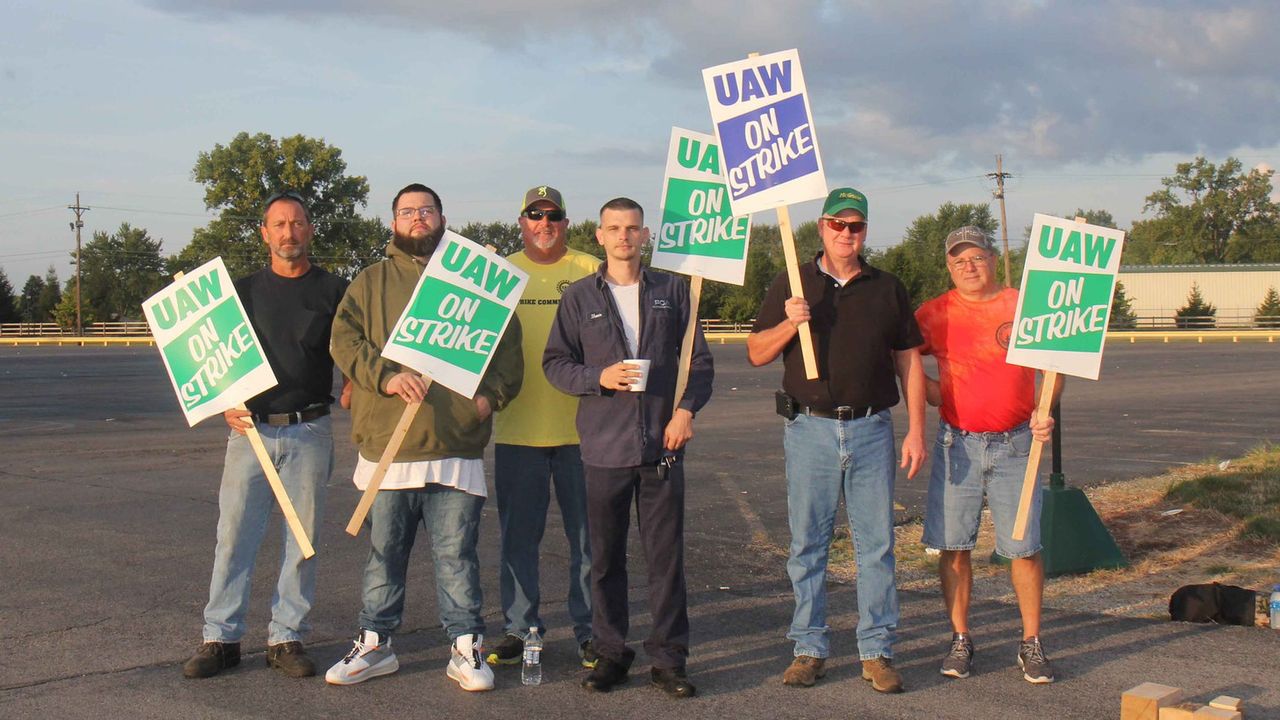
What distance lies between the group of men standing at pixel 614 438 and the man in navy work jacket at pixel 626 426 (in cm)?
1

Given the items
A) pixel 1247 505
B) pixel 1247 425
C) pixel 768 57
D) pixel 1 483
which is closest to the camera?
pixel 768 57

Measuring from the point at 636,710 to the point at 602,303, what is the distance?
181cm

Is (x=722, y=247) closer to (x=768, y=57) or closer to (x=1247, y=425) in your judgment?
(x=768, y=57)

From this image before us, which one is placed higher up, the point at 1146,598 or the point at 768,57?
the point at 768,57

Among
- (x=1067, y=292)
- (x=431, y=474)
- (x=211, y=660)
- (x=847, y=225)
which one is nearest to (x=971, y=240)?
(x=1067, y=292)

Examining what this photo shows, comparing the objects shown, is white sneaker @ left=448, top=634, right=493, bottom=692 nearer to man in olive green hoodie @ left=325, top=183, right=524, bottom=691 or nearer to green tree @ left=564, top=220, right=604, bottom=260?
man in olive green hoodie @ left=325, top=183, right=524, bottom=691

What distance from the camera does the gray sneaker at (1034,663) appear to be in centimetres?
536

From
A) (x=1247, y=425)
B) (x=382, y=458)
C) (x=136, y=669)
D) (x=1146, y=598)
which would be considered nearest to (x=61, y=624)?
(x=136, y=669)

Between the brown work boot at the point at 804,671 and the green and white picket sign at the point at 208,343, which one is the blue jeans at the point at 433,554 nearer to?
the green and white picket sign at the point at 208,343

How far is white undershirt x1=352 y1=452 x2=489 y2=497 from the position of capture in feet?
17.8

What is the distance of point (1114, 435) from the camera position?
16.5m

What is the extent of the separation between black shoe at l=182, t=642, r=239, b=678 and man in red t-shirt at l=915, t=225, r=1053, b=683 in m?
3.36

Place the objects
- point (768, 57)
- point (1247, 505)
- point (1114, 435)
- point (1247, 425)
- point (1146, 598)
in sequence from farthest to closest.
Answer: point (1247, 425) < point (1114, 435) < point (1247, 505) < point (1146, 598) < point (768, 57)

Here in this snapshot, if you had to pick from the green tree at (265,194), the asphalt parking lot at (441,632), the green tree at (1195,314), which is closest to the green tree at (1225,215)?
the green tree at (1195,314)
